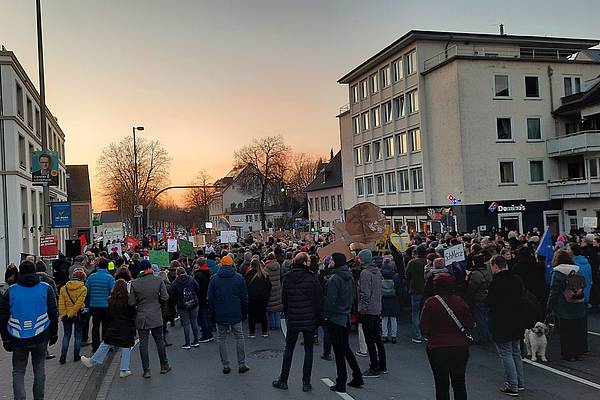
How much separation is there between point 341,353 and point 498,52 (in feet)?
146

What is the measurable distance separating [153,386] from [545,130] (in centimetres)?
4056

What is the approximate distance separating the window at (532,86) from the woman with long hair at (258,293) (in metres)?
36.1

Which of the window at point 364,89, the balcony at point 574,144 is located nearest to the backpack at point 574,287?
the balcony at point 574,144

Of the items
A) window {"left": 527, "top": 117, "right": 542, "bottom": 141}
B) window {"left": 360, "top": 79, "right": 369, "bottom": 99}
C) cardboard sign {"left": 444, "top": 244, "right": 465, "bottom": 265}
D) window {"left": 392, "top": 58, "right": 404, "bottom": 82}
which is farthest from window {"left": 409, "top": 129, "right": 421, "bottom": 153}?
cardboard sign {"left": 444, "top": 244, "right": 465, "bottom": 265}

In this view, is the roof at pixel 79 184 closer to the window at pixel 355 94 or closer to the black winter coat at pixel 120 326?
the window at pixel 355 94

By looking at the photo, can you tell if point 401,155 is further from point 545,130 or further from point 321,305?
point 321,305

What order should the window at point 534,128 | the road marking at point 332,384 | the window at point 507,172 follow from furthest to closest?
the window at point 534,128
the window at point 507,172
the road marking at point 332,384

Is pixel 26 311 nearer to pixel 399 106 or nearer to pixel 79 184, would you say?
pixel 399 106

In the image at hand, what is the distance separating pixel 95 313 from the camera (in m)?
11.1

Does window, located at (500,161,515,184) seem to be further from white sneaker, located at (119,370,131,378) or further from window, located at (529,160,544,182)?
white sneaker, located at (119,370,131,378)

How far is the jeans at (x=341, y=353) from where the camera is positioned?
8203mm

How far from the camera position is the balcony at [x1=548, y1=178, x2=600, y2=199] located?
38594mm

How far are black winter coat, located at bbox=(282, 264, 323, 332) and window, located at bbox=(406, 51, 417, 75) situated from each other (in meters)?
40.6

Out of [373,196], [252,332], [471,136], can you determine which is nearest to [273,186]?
[373,196]
